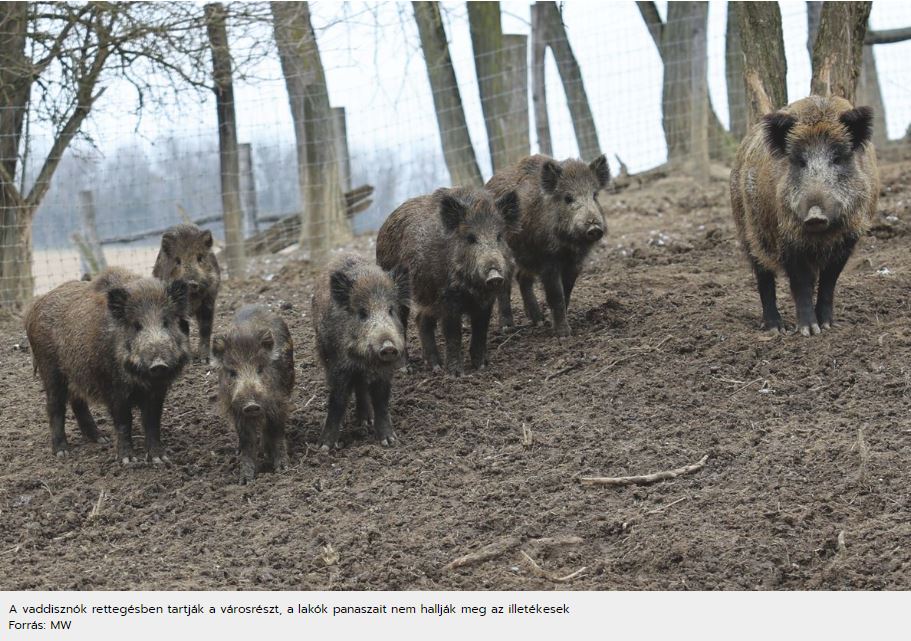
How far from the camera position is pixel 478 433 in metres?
7.08

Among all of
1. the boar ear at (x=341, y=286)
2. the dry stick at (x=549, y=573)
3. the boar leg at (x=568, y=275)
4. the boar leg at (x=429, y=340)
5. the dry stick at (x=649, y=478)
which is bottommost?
the dry stick at (x=549, y=573)

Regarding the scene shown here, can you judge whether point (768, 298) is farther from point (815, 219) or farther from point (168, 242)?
point (168, 242)

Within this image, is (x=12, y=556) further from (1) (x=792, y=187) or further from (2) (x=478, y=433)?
(1) (x=792, y=187)

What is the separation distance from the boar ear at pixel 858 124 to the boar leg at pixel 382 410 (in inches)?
140

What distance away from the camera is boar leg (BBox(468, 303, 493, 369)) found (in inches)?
329

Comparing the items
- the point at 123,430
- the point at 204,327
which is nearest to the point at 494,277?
the point at 123,430

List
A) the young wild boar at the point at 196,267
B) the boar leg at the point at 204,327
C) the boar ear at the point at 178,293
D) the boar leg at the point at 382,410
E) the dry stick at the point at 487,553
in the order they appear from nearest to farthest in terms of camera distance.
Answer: the dry stick at the point at 487,553 < the boar leg at the point at 382,410 < the boar ear at the point at 178,293 < the young wild boar at the point at 196,267 < the boar leg at the point at 204,327

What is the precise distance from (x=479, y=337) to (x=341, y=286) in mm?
1463

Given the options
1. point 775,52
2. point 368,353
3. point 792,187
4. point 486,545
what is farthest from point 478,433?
point 775,52

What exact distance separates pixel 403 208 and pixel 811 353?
138 inches

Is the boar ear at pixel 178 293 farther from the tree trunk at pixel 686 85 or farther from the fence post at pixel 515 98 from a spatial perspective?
the tree trunk at pixel 686 85

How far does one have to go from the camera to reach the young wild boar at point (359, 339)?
7152mm

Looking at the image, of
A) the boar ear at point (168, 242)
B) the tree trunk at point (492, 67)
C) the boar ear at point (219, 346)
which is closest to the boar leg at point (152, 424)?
the boar ear at point (219, 346)

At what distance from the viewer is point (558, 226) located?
29.6ft
